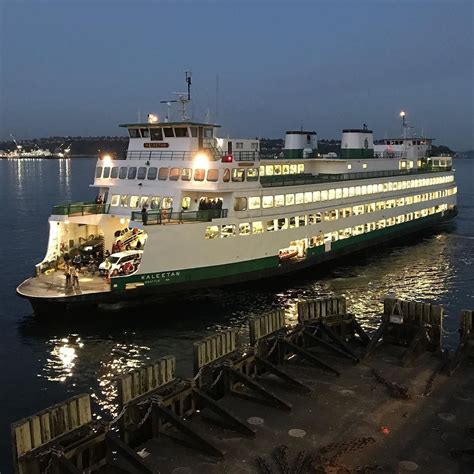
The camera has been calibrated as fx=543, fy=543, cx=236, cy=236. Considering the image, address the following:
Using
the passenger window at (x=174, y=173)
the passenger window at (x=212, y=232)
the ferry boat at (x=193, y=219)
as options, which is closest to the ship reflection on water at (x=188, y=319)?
the ferry boat at (x=193, y=219)

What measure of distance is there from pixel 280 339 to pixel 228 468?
6837 mm

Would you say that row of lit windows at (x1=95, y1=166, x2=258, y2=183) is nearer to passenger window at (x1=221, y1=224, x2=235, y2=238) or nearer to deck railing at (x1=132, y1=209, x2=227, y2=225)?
deck railing at (x1=132, y1=209, x2=227, y2=225)

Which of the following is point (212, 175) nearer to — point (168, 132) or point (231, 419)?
point (168, 132)

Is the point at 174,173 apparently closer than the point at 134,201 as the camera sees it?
Yes

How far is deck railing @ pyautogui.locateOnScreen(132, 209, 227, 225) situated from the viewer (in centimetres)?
3003

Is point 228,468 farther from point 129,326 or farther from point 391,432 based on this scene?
point 129,326

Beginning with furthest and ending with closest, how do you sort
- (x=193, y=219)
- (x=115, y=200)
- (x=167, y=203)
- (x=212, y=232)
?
(x=115, y=200), (x=167, y=203), (x=212, y=232), (x=193, y=219)

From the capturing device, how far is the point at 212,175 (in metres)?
33.8

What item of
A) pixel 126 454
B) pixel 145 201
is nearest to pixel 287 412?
pixel 126 454

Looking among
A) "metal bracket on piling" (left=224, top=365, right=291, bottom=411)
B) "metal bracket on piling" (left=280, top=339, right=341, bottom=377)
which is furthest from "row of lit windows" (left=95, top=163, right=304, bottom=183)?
"metal bracket on piling" (left=224, top=365, right=291, bottom=411)

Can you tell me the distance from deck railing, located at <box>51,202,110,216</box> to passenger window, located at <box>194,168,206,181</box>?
665 cm

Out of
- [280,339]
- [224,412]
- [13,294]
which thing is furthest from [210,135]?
[224,412]

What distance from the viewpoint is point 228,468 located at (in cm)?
1222

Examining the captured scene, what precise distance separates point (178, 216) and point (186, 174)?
4.86 metres
